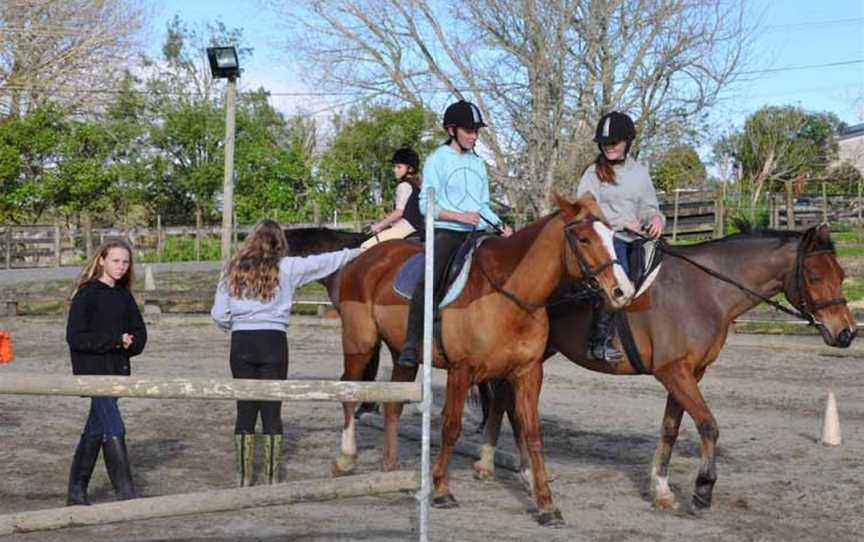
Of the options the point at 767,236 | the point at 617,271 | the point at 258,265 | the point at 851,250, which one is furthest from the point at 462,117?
the point at 851,250

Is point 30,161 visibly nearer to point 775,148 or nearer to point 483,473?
point 775,148

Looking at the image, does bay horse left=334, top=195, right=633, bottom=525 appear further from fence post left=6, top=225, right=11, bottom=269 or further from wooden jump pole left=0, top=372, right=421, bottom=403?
fence post left=6, top=225, right=11, bottom=269

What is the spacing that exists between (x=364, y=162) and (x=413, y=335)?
35.8 m

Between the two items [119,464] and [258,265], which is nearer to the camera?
[119,464]

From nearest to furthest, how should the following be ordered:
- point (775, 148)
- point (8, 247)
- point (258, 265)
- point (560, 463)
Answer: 1. point (258, 265)
2. point (560, 463)
3. point (8, 247)
4. point (775, 148)

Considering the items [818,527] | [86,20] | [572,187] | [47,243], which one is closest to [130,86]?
[86,20]

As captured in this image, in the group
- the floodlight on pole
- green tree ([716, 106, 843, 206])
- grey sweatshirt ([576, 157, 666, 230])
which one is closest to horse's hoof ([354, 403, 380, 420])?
grey sweatshirt ([576, 157, 666, 230])

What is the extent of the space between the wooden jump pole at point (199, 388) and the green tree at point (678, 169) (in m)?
24.1

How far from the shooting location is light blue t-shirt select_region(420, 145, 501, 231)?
7.68 metres

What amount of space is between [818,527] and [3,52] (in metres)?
40.8

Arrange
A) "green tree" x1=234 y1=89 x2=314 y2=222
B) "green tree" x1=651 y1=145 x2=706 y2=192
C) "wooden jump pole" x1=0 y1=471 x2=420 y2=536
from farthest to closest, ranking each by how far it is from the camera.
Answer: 1. "green tree" x1=234 y1=89 x2=314 y2=222
2. "green tree" x1=651 y1=145 x2=706 y2=192
3. "wooden jump pole" x1=0 y1=471 x2=420 y2=536

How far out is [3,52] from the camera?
41.7 meters

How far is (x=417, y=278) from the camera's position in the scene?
24.6 feet

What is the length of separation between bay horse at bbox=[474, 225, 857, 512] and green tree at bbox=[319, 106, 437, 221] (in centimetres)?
3215
